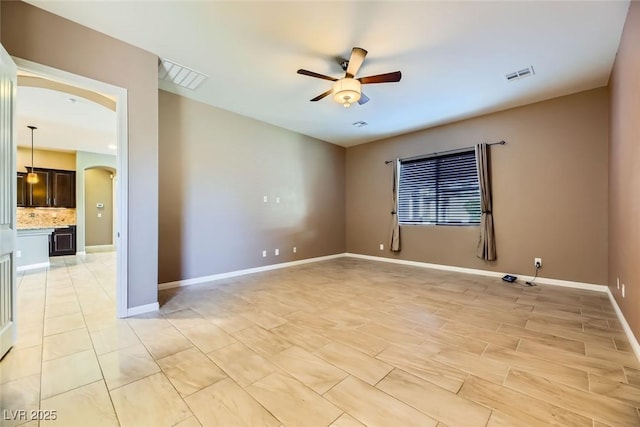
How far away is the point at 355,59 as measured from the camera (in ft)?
8.46

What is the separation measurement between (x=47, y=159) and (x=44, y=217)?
5.14ft

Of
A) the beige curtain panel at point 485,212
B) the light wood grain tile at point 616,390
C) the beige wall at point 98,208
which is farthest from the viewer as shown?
the beige wall at point 98,208

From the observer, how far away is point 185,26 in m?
2.51

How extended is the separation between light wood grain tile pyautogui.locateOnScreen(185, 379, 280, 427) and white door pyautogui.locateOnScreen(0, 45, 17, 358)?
5.63 ft

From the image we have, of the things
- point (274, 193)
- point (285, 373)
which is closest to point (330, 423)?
point (285, 373)

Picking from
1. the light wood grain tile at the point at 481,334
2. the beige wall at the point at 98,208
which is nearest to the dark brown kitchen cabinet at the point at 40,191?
the beige wall at the point at 98,208

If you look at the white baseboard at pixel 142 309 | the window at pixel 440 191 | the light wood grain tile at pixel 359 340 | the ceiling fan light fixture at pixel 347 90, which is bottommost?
the light wood grain tile at pixel 359 340

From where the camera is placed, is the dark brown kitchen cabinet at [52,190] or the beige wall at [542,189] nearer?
the beige wall at [542,189]

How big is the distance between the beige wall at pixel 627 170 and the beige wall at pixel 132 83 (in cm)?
441

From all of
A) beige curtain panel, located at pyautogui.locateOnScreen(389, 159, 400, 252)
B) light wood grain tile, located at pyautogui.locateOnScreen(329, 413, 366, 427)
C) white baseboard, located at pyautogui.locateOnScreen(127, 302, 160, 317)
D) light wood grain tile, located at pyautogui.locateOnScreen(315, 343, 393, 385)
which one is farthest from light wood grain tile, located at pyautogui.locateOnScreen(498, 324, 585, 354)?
white baseboard, located at pyautogui.locateOnScreen(127, 302, 160, 317)

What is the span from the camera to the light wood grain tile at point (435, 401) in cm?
139

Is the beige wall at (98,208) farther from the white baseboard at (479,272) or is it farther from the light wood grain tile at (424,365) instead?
the light wood grain tile at (424,365)

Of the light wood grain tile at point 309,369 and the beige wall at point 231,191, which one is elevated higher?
the beige wall at point 231,191

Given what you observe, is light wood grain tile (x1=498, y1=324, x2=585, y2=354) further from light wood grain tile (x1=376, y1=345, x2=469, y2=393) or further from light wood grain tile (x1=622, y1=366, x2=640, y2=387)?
light wood grain tile (x1=376, y1=345, x2=469, y2=393)
